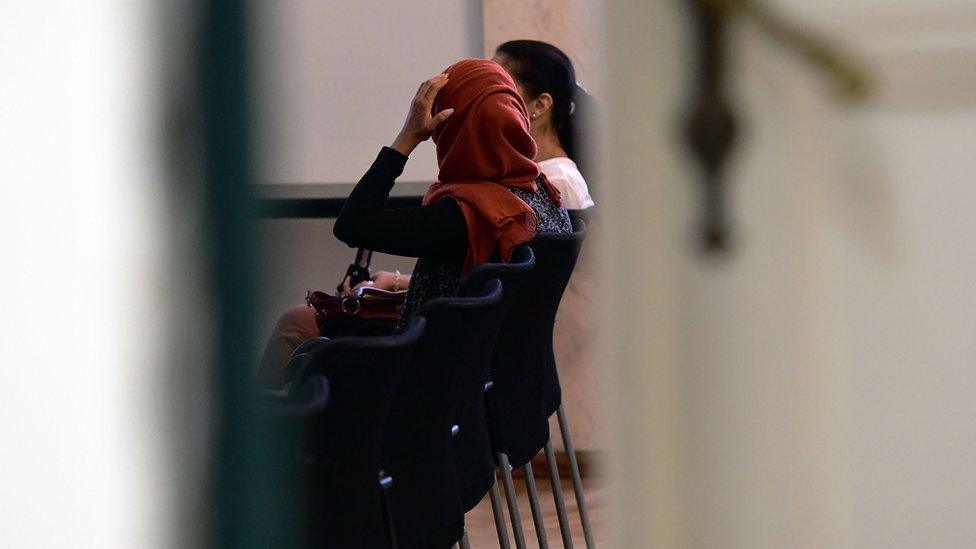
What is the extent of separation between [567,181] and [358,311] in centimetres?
68

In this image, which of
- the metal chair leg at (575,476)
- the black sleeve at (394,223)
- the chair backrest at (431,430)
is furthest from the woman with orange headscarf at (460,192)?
the chair backrest at (431,430)

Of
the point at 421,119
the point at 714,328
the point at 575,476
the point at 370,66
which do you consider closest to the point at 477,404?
the point at 421,119

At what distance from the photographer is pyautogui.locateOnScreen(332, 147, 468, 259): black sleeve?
244 cm

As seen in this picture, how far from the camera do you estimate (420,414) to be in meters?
1.64

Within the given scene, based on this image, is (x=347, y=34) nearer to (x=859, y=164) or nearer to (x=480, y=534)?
(x=480, y=534)

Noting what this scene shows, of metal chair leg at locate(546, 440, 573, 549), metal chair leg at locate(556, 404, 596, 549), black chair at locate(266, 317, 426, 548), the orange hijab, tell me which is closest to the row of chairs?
black chair at locate(266, 317, 426, 548)

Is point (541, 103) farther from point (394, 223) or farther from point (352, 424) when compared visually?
point (352, 424)

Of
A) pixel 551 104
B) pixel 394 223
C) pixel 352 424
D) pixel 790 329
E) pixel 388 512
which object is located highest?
pixel 551 104

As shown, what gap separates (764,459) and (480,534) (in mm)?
2967

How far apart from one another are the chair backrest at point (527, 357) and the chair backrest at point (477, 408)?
0.28 meters

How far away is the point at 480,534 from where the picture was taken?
3.37 metres

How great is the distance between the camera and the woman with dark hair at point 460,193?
2436 millimetres

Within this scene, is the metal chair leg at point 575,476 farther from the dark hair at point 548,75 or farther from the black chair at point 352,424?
the black chair at point 352,424

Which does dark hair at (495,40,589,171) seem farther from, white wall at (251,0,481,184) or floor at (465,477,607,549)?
floor at (465,477,607,549)
